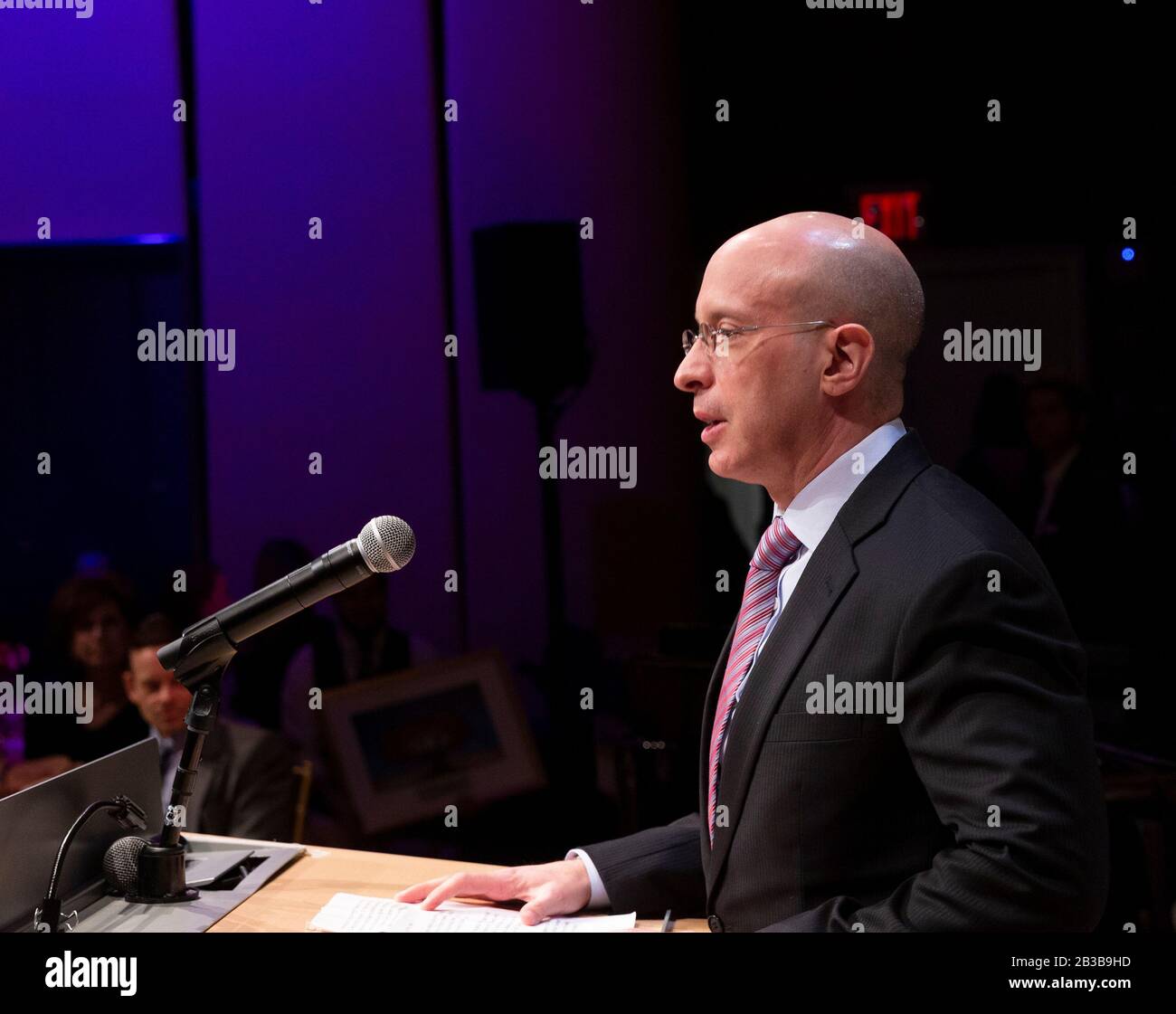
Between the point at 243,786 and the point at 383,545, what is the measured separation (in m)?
1.98

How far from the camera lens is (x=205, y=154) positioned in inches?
155

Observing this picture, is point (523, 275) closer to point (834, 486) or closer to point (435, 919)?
point (834, 486)

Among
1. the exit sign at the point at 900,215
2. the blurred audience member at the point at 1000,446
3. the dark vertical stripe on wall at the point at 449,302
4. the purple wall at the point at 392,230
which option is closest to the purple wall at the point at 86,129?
the purple wall at the point at 392,230

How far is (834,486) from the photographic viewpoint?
1.64m

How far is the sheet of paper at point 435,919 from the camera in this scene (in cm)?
154

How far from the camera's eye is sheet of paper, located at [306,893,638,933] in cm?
154

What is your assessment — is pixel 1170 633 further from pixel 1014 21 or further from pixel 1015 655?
pixel 1015 655

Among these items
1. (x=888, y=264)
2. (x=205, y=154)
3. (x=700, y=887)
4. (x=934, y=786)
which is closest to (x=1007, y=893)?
(x=934, y=786)

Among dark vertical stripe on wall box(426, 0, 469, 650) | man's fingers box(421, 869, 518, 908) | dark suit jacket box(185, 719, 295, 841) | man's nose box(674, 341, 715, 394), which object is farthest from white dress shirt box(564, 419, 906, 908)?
dark vertical stripe on wall box(426, 0, 469, 650)

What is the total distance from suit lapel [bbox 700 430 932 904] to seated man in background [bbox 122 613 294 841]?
78.5 inches

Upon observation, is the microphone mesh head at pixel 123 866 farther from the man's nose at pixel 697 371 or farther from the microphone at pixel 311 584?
the man's nose at pixel 697 371

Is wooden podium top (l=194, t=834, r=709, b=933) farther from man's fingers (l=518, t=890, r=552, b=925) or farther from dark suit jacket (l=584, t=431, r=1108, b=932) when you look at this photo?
dark suit jacket (l=584, t=431, r=1108, b=932)
